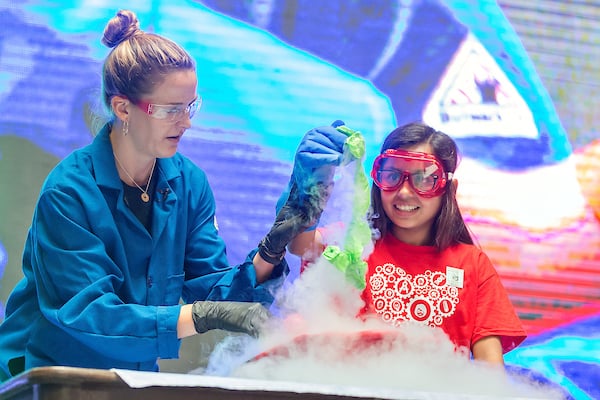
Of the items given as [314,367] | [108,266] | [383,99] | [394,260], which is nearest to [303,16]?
[383,99]

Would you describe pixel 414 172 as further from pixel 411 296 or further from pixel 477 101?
pixel 477 101

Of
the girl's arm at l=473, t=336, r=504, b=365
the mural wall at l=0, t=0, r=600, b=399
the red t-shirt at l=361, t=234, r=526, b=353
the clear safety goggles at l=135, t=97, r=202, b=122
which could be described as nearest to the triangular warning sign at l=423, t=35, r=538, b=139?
the mural wall at l=0, t=0, r=600, b=399

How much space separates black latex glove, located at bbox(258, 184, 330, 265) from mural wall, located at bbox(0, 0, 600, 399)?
0.72m

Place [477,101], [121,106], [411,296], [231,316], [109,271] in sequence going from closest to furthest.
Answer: [231,316] → [109,271] → [121,106] → [411,296] → [477,101]

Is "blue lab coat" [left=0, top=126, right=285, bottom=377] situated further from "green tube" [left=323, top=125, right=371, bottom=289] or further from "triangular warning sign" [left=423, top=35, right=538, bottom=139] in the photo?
"triangular warning sign" [left=423, top=35, right=538, bottom=139]

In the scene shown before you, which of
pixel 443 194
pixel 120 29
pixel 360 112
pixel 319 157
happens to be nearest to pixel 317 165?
pixel 319 157

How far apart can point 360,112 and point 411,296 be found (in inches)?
36.5

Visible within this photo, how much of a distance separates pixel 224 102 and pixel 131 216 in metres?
0.88

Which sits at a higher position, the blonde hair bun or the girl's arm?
the blonde hair bun

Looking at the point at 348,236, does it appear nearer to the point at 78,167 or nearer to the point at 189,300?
the point at 189,300

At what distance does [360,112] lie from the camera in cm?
273

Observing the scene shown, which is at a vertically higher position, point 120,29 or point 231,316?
point 120,29

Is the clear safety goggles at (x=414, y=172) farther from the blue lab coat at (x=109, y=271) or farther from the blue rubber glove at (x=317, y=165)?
the blue lab coat at (x=109, y=271)

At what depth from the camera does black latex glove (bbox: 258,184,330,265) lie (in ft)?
5.96
